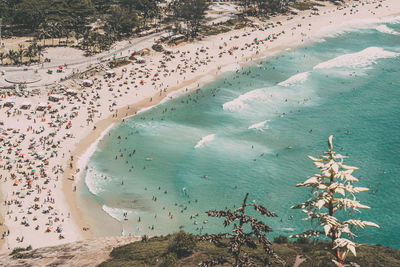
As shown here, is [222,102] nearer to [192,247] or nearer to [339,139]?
[339,139]

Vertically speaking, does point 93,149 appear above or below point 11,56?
below

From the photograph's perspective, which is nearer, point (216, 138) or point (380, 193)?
point (380, 193)

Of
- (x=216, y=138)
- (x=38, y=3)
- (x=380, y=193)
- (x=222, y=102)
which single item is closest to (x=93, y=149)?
(x=216, y=138)

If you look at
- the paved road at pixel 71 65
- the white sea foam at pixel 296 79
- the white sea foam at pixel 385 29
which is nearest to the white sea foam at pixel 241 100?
the white sea foam at pixel 296 79

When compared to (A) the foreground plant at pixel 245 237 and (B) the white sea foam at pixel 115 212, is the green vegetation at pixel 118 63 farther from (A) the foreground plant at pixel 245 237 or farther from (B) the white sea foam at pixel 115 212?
(A) the foreground plant at pixel 245 237

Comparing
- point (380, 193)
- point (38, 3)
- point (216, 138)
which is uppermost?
point (38, 3)

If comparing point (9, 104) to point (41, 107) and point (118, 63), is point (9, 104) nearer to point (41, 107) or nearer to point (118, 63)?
point (41, 107)

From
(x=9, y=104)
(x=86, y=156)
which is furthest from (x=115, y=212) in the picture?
(x=9, y=104)
